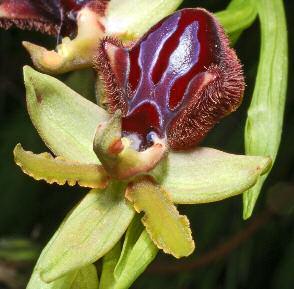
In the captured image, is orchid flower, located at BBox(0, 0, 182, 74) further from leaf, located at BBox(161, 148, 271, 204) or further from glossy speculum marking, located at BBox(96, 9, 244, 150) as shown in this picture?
leaf, located at BBox(161, 148, 271, 204)

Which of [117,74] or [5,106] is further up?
[117,74]

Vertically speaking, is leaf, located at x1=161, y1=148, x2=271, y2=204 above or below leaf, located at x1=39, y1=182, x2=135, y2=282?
above

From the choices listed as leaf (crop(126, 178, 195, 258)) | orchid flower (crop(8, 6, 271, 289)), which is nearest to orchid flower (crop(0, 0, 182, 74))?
orchid flower (crop(8, 6, 271, 289))

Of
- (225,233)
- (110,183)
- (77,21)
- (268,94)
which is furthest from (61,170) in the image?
(225,233)

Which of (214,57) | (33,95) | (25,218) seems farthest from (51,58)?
(25,218)

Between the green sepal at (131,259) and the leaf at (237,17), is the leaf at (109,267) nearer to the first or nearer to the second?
the green sepal at (131,259)

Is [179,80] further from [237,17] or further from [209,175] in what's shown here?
[237,17]

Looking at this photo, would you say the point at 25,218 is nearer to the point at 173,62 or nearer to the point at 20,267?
the point at 20,267
